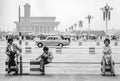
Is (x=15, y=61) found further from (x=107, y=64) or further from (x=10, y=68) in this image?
(x=107, y=64)

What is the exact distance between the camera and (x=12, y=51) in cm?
Answer: 1256

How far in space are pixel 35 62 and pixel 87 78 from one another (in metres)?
2.49

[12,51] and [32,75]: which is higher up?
[12,51]

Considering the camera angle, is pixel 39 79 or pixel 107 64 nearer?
pixel 39 79

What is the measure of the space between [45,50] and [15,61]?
4.78 ft

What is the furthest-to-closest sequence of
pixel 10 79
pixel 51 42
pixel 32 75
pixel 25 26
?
pixel 25 26 → pixel 51 42 → pixel 32 75 → pixel 10 79

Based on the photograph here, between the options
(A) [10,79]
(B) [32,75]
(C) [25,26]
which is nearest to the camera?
(A) [10,79]

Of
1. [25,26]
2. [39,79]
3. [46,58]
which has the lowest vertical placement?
[39,79]

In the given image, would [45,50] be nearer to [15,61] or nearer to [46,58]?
[46,58]

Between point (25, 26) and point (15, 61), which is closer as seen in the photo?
point (15, 61)

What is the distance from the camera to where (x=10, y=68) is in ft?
41.2

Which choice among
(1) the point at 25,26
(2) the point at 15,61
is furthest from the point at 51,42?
(1) the point at 25,26

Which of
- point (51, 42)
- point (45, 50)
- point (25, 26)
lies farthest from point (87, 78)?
point (25, 26)

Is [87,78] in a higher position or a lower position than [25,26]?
lower
